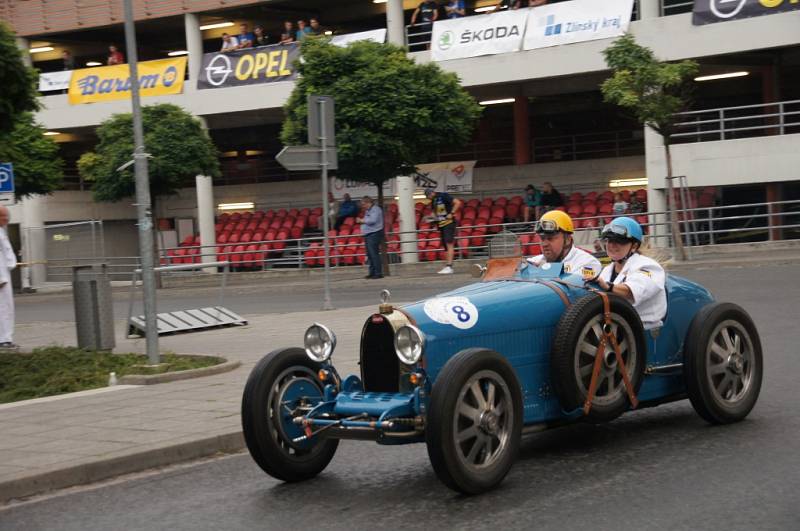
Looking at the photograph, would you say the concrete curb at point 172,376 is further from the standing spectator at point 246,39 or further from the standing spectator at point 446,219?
the standing spectator at point 246,39

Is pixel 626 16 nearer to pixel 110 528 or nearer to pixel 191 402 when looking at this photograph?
pixel 191 402

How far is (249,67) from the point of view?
35.5m

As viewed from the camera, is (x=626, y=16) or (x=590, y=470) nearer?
(x=590, y=470)

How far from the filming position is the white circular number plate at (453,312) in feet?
21.7

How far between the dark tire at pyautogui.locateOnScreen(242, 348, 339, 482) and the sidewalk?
1.38m

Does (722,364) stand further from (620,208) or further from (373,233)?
(620,208)

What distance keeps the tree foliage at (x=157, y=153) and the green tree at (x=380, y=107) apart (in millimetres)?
A: 5776

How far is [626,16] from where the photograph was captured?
28.5 meters

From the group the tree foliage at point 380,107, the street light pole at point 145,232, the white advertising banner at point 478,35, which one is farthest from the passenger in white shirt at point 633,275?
the white advertising banner at point 478,35

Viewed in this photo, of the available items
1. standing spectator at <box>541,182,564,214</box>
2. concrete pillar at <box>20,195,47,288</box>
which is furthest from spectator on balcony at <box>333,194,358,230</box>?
concrete pillar at <box>20,195,47,288</box>

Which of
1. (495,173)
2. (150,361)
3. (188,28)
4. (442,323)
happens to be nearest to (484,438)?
(442,323)

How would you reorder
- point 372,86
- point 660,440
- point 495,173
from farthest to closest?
point 495,173
point 372,86
point 660,440

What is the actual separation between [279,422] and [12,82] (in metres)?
7.46

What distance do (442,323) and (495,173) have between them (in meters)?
30.5
